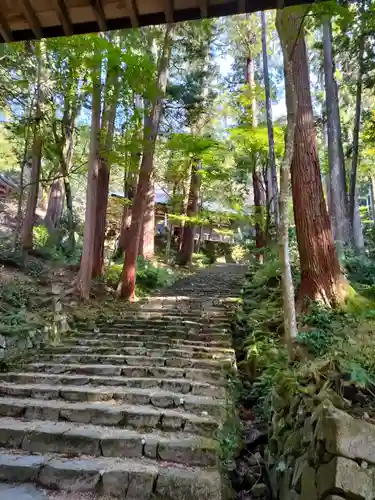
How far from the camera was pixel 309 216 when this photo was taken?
6102 mm

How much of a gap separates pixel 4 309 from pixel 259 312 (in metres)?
4.32

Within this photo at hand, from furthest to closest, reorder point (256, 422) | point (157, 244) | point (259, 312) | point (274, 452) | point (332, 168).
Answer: point (157, 244)
point (332, 168)
point (259, 312)
point (256, 422)
point (274, 452)

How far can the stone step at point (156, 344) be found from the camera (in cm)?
614

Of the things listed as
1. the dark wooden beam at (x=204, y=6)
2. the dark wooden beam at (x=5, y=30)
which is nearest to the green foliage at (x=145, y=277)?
the dark wooden beam at (x=5, y=30)

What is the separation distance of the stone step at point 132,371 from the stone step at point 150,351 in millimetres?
527

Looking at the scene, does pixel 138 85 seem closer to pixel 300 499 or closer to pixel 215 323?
pixel 215 323

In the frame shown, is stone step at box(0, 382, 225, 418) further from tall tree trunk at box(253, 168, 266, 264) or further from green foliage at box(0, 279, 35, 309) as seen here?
tall tree trunk at box(253, 168, 266, 264)

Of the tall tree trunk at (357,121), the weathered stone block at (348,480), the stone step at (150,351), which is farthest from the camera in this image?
the tall tree trunk at (357,121)

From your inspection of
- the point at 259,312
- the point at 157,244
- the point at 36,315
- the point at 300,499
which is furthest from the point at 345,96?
the point at 300,499

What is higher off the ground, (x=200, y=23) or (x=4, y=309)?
(x=200, y=23)

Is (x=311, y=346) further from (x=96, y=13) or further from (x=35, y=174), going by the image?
(x=35, y=174)

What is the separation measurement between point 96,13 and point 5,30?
76 centimetres

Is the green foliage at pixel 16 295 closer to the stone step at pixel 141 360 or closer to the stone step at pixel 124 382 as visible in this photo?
the stone step at pixel 141 360

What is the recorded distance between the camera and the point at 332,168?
31.6ft
